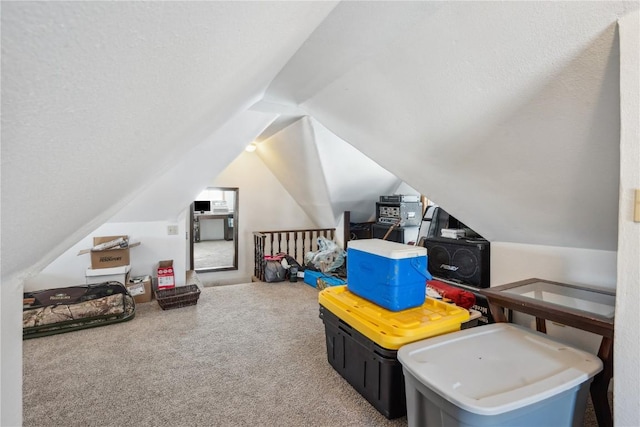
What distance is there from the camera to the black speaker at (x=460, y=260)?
2.63 meters

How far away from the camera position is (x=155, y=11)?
426 mm

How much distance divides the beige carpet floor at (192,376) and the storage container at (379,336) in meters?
0.11

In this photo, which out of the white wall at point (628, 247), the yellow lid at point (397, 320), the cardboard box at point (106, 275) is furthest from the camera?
the cardboard box at point (106, 275)

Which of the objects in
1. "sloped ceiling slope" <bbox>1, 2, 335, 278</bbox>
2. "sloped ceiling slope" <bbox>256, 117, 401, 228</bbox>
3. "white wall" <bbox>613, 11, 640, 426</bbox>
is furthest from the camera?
"sloped ceiling slope" <bbox>256, 117, 401, 228</bbox>

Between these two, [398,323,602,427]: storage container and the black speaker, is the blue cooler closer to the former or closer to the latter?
[398,323,602,427]: storage container

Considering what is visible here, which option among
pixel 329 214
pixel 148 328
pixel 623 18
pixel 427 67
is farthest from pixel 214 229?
pixel 623 18

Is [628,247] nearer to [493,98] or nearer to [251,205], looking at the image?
[493,98]

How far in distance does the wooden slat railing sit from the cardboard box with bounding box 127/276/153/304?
191cm

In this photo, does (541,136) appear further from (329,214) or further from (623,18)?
(329,214)

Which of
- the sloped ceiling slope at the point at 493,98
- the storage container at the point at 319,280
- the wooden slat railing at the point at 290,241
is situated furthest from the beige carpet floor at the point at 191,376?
the wooden slat railing at the point at 290,241

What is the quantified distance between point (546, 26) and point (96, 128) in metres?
1.44

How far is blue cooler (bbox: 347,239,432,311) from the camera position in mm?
1813

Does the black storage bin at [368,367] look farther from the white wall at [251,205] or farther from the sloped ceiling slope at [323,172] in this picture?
the white wall at [251,205]

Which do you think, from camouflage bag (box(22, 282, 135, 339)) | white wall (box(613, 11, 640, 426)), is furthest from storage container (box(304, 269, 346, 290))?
white wall (box(613, 11, 640, 426))
